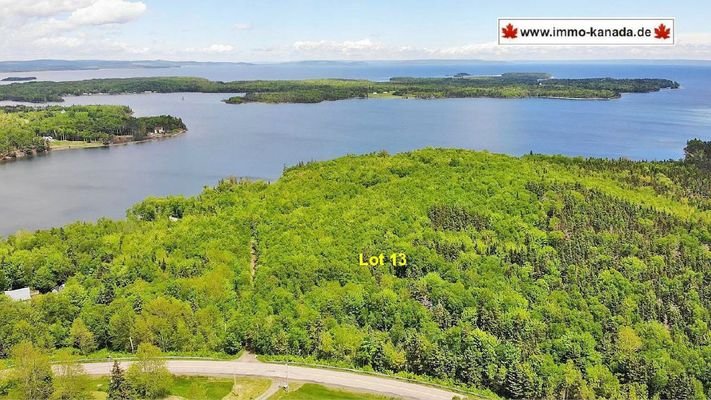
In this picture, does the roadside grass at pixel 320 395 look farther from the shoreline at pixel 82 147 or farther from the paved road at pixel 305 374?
the shoreline at pixel 82 147

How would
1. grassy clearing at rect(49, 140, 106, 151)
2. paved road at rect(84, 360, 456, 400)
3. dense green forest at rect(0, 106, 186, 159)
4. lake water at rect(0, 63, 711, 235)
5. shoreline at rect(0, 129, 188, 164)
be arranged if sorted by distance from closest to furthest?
paved road at rect(84, 360, 456, 400) < lake water at rect(0, 63, 711, 235) < shoreline at rect(0, 129, 188, 164) < dense green forest at rect(0, 106, 186, 159) < grassy clearing at rect(49, 140, 106, 151)

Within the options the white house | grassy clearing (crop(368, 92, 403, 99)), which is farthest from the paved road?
grassy clearing (crop(368, 92, 403, 99))

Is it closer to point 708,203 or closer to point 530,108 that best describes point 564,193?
point 708,203

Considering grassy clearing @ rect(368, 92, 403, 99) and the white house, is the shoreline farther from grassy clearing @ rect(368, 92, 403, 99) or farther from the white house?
grassy clearing @ rect(368, 92, 403, 99)

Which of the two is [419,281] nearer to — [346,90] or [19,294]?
[19,294]

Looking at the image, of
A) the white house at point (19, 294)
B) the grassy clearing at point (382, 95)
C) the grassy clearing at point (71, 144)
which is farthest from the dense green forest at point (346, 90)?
the white house at point (19, 294)

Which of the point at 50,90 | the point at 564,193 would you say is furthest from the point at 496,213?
the point at 50,90

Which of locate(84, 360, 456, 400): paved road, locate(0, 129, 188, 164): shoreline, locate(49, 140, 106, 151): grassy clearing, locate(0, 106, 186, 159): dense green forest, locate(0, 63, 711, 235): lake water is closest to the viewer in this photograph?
locate(84, 360, 456, 400): paved road
